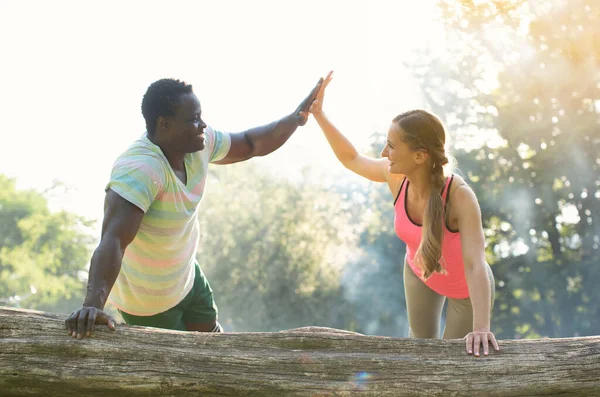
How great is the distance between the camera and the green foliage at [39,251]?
45.0 meters

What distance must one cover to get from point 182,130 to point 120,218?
707 mm

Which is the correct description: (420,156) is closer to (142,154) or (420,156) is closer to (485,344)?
(485,344)

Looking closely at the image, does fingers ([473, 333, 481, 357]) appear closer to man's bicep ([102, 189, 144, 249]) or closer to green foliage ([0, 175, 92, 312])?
man's bicep ([102, 189, 144, 249])

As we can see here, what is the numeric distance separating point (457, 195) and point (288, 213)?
97.8ft

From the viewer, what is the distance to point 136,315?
465 cm

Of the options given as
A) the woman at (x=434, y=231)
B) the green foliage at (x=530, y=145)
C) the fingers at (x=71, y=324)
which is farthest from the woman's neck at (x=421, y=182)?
the green foliage at (x=530, y=145)

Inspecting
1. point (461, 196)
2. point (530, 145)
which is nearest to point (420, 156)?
point (461, 196)

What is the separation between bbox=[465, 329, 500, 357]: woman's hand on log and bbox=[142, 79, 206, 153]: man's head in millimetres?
1822

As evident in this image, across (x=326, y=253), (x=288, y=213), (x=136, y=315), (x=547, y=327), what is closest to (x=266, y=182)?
(x=288, y=213)

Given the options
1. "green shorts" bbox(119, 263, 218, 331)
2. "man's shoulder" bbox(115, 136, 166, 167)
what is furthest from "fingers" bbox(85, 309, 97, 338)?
"green shorts" bbox(119, 263, 218, 331)

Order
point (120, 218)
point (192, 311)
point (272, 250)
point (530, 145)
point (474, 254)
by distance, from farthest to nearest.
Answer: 1. point (272, 250)
2. point (530, 145)
3. point (192, 311)
4. point (474, 254)
5. point (120, 218)

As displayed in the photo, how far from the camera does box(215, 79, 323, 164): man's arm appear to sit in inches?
206

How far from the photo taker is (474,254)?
4051 millimetres

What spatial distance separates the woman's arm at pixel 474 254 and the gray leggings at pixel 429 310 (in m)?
0.49
